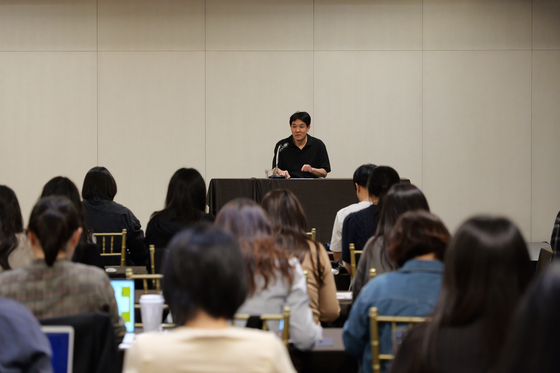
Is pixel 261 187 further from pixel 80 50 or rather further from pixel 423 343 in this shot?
pixel 423 343

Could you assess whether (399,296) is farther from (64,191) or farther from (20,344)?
(64,191)

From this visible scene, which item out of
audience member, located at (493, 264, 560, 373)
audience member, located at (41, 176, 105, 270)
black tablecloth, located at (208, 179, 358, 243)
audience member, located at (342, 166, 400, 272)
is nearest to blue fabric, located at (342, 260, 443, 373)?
audience member, located at (493, 264, 560, 373)

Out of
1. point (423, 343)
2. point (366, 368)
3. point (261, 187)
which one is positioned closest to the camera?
point (423, 343)

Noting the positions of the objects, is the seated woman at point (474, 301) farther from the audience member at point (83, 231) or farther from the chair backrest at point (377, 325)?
the audience member at point (83, 231)

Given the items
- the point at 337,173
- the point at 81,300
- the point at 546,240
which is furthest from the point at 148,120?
the point at 81,300

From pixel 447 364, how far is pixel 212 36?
709cm

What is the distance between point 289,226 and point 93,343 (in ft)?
3.72

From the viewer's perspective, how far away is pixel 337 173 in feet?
26.1

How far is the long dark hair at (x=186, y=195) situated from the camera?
12.1 ft

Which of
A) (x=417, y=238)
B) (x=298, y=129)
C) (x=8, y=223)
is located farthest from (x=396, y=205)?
(x=298, y=129)

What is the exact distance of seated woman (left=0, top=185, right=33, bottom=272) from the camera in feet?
9.77

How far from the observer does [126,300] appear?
98.3 inches

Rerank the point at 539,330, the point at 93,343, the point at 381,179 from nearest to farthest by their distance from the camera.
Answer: the point at 539,330 → the point at 93,343 → the point at 381,179

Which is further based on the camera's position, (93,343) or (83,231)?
(83,231)
